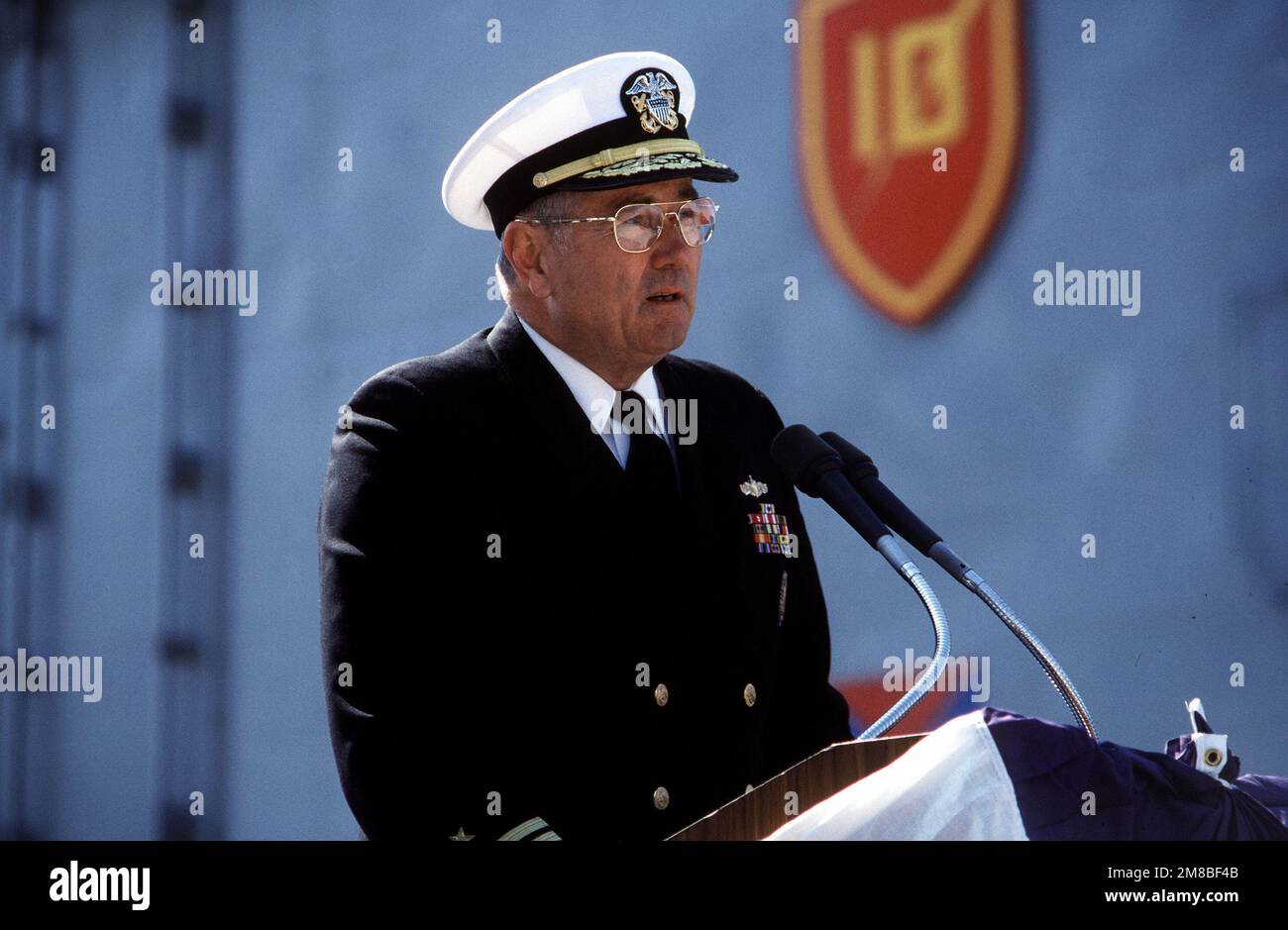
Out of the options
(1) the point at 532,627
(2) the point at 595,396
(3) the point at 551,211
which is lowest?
(1) the point at 532,627

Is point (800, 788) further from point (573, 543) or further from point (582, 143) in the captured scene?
point (582, 143)

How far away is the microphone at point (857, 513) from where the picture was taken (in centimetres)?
147

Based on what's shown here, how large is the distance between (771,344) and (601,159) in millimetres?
842

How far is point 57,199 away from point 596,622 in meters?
1.87

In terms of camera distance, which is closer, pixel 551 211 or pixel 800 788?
pixel 800 788

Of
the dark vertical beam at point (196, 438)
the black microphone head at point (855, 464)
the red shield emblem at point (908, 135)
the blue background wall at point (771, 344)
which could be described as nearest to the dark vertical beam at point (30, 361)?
the blue background wall at point (771, 344)

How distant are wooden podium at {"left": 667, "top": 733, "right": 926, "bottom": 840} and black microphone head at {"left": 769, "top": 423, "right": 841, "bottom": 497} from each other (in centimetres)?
36

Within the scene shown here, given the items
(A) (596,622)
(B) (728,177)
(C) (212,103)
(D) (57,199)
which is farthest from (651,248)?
(D) (57,199)

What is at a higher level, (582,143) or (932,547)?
(582,143)

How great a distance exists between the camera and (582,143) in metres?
1.95

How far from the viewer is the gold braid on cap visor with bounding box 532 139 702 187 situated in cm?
193

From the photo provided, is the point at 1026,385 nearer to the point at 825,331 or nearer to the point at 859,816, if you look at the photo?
the point at 825,331

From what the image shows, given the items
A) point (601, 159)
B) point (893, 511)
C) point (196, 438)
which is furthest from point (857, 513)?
point (196, 438)

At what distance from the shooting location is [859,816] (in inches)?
49.3
